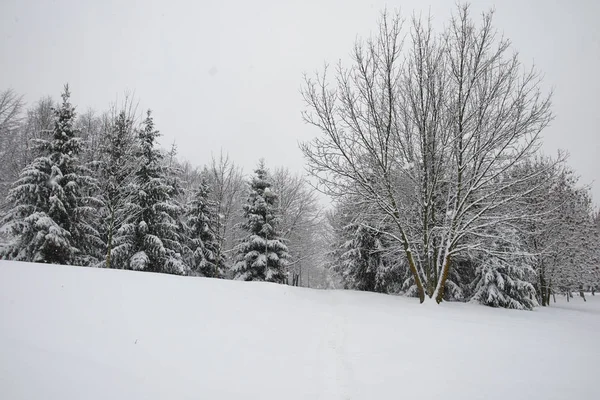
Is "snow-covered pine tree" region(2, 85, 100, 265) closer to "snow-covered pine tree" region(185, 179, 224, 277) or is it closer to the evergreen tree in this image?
"snow-covered pine tree" region(185, 179, 224, 277)

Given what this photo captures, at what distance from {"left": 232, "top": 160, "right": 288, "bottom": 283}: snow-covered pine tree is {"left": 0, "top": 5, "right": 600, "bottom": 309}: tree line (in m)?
0.09

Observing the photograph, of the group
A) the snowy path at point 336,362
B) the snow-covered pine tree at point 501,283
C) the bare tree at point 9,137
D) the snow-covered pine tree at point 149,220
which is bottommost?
the snowy path at point 336,362

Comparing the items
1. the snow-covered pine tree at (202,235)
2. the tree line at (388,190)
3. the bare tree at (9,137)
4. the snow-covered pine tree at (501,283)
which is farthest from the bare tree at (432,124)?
the bare tree at (9,137)

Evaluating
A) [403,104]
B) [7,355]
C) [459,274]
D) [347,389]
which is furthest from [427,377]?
[459,274]

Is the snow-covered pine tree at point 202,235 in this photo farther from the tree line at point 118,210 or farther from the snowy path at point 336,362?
the snowy path at point 336,362

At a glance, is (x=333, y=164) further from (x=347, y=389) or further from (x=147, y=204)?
(x=147, y=204)

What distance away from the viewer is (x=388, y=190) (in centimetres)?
981

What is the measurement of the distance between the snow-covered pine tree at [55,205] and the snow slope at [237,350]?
9220 mm

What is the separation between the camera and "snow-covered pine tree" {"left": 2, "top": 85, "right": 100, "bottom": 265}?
43.9 ft

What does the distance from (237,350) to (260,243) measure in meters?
13.3

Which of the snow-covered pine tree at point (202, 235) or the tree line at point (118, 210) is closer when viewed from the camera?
the tree line at point (118, 210)

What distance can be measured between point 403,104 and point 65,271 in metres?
11.4

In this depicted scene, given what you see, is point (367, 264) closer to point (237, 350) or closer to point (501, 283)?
point (501, 283)

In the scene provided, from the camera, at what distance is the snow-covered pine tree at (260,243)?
56.9ft
